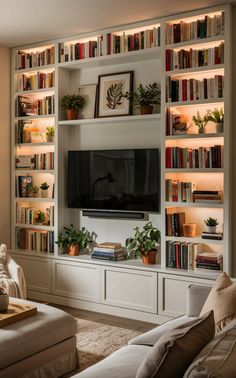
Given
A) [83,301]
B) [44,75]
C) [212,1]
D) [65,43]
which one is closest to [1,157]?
[44,75]

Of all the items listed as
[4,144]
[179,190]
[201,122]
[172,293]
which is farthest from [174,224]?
[4,144]

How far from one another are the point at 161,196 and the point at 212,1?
72.7 inches

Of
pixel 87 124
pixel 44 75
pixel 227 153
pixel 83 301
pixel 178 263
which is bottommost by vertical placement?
pixel 83 301

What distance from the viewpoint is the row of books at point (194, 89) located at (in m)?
4.34

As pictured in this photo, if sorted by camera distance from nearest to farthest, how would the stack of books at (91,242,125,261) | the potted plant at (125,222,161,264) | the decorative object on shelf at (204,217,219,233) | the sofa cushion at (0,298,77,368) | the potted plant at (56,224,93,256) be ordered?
the sofa cushion at (0,298,77,368)
the decorative object on shelf at (204,217,219,233)
the potted plant at (125,222,161,264)
the stack of books at (91,242,125,261)
the potted plant at (56,224,93,256)

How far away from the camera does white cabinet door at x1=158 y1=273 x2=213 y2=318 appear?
176 inches

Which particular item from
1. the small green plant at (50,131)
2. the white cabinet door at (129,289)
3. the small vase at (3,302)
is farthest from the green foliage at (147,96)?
the small vase at (3,302)

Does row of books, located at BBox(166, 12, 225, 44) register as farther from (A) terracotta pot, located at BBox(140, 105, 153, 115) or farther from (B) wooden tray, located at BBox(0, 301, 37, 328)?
(B) wooden tray, located at BBox(0, 301, 37, 328)

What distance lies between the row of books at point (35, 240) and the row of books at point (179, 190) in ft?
5.23

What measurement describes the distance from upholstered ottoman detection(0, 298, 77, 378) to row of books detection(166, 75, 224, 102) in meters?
2.33

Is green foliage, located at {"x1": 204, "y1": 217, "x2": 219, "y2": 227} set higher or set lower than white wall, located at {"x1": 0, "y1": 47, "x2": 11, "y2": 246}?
lower

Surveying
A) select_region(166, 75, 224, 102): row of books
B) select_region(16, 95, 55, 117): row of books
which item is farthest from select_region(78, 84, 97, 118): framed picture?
select_region(166, 75, 224, 102): row of books

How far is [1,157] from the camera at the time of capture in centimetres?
574

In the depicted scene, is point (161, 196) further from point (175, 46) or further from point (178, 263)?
point (175, 46)
